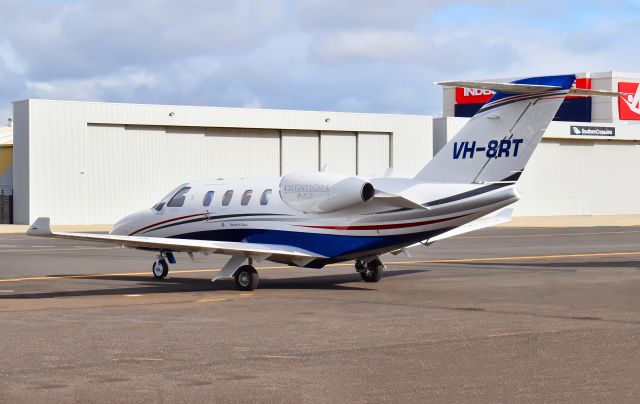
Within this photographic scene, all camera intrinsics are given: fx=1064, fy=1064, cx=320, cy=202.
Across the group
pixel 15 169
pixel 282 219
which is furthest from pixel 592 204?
pixel 282 219

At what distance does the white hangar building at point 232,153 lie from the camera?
59062mm

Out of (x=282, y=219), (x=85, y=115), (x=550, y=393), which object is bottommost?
(x=550, y=393)

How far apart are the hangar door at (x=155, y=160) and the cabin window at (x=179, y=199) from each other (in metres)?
36.0

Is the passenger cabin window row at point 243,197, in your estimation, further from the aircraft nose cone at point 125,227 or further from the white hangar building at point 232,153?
the white hangar building at point 232,153

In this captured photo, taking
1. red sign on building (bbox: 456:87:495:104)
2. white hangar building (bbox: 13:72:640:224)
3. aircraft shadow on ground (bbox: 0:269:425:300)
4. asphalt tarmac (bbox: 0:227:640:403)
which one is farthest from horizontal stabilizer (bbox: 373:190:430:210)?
red sign on building (bbox: 456:87:495:104)

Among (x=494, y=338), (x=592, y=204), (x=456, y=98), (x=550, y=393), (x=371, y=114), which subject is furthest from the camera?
(x=456, y=98)

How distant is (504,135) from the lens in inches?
854

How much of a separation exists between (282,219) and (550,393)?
12.5m

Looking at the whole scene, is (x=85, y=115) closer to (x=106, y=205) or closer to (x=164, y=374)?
(x=106, y=205)

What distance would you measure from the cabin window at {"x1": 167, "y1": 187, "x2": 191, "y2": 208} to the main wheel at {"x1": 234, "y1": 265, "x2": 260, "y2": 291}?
141 inches

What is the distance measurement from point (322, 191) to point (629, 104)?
6694 centimetres

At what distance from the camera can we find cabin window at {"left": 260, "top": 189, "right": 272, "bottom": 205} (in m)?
23.2

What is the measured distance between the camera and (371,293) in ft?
70.6

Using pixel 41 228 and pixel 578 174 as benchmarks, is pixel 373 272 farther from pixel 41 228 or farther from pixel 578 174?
pixel 578 174
